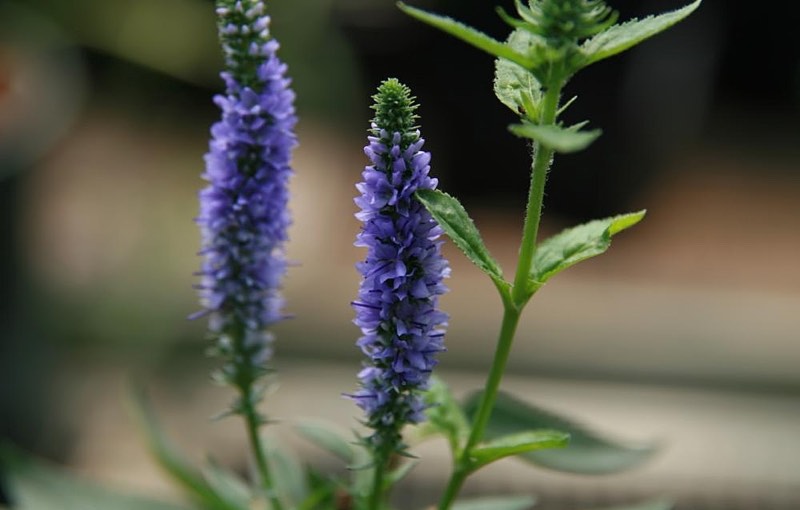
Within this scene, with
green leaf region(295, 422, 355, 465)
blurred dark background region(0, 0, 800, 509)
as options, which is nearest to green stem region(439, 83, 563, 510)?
green leaf region(295, 422, 355, 465)

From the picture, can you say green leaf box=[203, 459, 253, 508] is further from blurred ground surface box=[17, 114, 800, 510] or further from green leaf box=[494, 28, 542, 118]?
blurred ground surface box=[17, 114, 800, 510]

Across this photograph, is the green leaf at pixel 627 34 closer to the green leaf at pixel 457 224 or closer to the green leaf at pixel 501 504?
the green leaf at pixel 457 224

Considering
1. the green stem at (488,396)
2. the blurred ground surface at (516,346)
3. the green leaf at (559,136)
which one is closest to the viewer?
the green leaf at (559,136)

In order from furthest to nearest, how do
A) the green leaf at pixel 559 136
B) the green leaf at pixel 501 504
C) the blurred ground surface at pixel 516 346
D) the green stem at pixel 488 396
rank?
1. the blurred ground surface at pixel 516 346
2. the green leaf at pixel 501 504
3. the green stem at pixel 488 396
4. the green leaf at pixel 559 136

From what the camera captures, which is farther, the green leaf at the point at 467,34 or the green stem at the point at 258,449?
the green stem at the point at 258,449

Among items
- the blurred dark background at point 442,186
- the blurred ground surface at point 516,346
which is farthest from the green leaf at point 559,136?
the blurred ground surface at point 516,346

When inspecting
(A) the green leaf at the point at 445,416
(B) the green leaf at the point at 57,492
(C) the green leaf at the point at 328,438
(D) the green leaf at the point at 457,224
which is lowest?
(B) the green leaf at the point at 57,492
